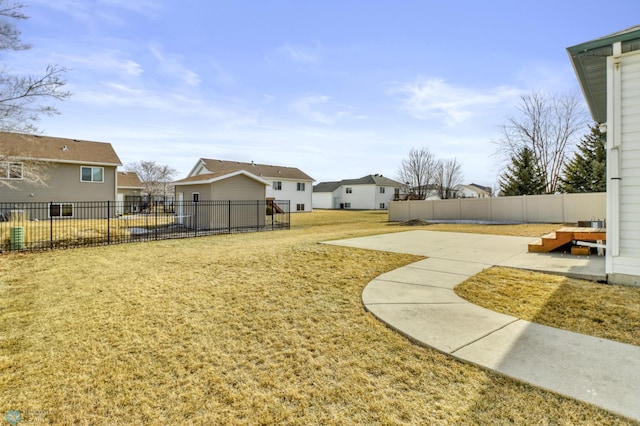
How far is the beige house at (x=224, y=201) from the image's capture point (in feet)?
54.6

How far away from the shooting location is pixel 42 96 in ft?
35.6

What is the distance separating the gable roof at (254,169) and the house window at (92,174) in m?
10.9

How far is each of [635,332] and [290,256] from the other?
5778 mm

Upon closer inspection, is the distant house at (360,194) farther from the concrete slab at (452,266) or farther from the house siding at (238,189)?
the concrete slab at (452,266)

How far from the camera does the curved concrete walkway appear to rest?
2426 mm

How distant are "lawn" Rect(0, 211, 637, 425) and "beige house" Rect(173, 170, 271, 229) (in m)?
11.2

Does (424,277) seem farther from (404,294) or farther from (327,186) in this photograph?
(327,186)

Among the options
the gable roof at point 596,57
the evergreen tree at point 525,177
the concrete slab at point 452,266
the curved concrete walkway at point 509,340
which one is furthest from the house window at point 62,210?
the evergreen tree at point 525,177

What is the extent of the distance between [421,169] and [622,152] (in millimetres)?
37242

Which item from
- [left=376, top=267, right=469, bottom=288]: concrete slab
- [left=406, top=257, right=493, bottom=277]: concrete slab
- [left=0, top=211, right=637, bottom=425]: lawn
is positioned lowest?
[left=0, top=211, right=637, bottom=425]: lawn

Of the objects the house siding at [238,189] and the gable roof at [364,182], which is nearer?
the house siding at [238,189]

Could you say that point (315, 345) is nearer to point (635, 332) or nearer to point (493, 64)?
point (635, 332)

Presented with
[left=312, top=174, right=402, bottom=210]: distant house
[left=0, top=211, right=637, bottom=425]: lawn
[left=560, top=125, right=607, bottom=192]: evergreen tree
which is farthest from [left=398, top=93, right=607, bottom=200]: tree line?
[left=0, top=211, right=637, bottom=425]: lawn

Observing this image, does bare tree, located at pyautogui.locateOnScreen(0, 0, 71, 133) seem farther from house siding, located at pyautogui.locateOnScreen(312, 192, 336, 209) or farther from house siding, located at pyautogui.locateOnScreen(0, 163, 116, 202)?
house siding, located at pyautogui.locateOnScreen(312, 192, 336, 209)
